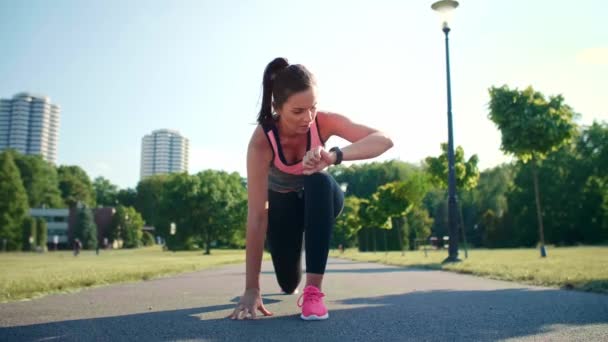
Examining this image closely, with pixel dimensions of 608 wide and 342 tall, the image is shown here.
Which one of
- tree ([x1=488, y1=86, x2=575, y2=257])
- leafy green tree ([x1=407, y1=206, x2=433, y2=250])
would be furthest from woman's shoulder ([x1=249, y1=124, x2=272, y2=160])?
leafy green tree ([x1=407, y1=206, x2=433, y2=250])

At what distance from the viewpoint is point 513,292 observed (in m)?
4.96

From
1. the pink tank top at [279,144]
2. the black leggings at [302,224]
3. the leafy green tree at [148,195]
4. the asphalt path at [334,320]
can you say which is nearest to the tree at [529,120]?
the asphalt path at [334,320]

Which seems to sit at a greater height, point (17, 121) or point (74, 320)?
point (17, 121)

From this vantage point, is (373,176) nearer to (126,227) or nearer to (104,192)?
(126,227)

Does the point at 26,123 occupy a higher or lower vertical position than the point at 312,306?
higher

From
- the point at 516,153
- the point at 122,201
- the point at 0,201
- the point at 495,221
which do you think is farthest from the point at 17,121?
the point at 516,153

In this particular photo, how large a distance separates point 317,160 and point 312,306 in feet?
3.15

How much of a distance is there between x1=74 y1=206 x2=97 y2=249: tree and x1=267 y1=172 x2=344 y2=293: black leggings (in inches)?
3128

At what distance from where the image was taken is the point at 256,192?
3.35 metres

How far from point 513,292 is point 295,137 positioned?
3.22m

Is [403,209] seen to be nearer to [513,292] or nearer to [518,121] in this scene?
[518,121]

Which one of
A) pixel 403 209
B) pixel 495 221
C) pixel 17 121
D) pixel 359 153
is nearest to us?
pixel 359 153

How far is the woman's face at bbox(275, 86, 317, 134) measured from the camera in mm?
3053

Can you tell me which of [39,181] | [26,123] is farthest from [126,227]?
[26,123]
